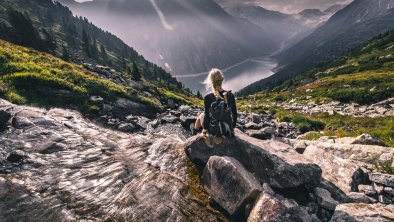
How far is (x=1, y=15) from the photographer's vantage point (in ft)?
379

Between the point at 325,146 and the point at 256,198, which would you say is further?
the point at 325,146

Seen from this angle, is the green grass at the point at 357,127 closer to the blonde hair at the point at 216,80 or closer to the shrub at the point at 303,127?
the shrub at the point at 303,127

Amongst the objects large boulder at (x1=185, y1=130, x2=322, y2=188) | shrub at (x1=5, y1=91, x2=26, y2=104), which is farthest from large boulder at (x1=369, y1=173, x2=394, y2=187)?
shrub at (x1=5, y1=91, x2=26, y2=104)

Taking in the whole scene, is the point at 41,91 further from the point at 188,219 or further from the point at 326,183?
the point at 326,183

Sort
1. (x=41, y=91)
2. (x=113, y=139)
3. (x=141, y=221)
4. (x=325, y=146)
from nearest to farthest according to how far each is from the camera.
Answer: (x=141, y=221) → (x=325, y=146) → (x=113, y=139) → (x=41, y=91)

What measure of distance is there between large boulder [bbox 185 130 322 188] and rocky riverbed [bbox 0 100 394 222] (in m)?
0.03

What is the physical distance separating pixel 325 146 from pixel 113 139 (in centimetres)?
1146

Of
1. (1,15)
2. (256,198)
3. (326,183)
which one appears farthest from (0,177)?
(1,15)

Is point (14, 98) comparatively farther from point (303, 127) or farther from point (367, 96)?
point (367, 96)

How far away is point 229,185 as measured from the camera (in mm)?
8227

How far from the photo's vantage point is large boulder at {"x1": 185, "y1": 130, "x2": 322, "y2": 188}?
934 centimetres

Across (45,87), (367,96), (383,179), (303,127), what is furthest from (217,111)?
(367,96)

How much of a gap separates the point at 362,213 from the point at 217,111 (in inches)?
211

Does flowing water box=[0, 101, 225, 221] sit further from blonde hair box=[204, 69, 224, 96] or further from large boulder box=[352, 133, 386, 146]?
large boulder box=[352, 133, 386, 146]
